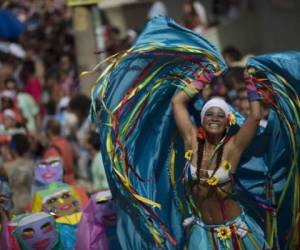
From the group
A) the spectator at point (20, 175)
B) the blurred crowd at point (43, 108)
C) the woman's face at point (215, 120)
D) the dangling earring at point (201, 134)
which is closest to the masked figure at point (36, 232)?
the blurred crowd at point (43, 108)

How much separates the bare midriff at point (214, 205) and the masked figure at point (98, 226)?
33.5 inches

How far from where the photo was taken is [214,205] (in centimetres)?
964

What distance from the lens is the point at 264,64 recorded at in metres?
9.80

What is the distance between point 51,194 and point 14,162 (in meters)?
1.96

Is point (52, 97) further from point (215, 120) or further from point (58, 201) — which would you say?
point (215, 120)

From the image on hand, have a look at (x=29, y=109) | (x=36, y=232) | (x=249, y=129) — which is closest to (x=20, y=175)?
(x=36, y=232)

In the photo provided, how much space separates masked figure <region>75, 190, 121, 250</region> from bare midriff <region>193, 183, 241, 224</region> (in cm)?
85

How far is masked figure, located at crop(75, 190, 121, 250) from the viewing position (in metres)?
10.2

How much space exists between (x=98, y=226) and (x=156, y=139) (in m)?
0.86

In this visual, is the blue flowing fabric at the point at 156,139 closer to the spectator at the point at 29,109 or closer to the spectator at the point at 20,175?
the spectator at the point at 20,175

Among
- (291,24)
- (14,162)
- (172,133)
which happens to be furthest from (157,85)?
(291,24)

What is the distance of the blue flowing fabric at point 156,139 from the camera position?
9.62m

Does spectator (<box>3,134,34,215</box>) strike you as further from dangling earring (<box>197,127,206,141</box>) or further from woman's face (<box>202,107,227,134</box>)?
woman's face (<box>202,107,227,134</box>)

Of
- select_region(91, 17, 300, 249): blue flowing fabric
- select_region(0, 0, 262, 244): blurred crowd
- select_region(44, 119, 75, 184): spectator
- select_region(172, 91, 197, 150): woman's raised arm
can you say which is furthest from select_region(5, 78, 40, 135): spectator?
select_region(172, 91, 197, 150): woman's raised arm
